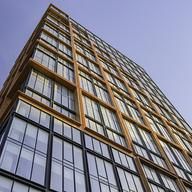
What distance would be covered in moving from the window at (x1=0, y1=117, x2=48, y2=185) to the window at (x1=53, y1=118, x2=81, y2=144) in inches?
71.6

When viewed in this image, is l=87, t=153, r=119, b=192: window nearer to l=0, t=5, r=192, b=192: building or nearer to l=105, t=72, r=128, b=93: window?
l=0, t=5, r=192, b=192: building

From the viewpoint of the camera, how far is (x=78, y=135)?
2589 cm

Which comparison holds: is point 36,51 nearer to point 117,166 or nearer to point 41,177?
point 117,166

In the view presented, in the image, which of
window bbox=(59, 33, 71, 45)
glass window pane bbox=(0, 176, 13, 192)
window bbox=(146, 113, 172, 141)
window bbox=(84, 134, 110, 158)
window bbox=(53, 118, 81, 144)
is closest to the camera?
glass window pane bbox=(0, 176, 13, 192)

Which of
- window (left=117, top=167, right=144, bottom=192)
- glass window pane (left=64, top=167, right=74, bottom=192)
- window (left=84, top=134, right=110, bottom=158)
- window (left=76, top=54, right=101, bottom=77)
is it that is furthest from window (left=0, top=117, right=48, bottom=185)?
window (left=76, top=54, right=101, bottom=77)

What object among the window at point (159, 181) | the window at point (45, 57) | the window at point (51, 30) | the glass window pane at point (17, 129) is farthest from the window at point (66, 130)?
the window at point (51, 30)

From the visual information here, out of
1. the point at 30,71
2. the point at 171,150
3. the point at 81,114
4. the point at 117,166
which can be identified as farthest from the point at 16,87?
the point at 171,150

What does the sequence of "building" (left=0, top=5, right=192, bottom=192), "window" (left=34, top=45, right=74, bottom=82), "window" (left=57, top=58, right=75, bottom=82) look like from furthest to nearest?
"window" (left=57, top=58, right=75, bottom=82) < "window" (left=34, top=45, right=74, bottom=82) < "building" (left=0, top=5, right=192, bottom=192)

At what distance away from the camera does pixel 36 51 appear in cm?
3662

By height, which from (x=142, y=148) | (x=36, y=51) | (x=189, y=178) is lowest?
(x=189, y=178)

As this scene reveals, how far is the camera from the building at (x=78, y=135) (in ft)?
63.4

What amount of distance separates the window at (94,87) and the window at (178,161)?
10.0 metres

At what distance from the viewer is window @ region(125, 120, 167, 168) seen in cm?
3256

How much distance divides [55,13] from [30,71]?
3559 cm
